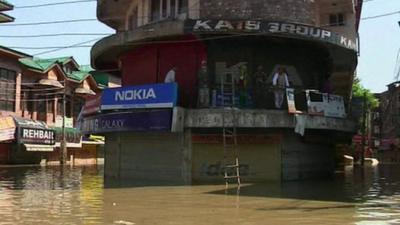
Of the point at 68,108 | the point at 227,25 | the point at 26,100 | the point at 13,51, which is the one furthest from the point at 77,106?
the point at 227,25

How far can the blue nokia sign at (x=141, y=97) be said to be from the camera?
67.6 feet

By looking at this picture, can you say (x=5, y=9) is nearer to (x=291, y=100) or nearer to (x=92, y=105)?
(x=92, y=105)

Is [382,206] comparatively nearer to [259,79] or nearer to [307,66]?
[259,79]

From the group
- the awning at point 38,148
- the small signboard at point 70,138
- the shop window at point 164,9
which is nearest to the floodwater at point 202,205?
the shop window at point 164,9

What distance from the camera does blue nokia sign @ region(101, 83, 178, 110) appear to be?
20609 mm

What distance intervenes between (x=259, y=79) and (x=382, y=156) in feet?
181

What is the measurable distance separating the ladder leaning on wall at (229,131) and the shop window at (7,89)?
25944 mm

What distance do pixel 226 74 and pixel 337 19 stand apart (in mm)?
10158

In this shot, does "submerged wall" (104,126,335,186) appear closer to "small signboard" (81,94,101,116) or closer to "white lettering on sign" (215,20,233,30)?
"small signboard" (81,94,101,116)

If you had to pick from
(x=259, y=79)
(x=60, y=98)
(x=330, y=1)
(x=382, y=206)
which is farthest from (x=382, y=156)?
(x=382, y=206)

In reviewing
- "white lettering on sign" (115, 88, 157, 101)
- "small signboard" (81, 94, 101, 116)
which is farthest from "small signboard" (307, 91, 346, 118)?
"small signboard" (81, 94, 101, 116)

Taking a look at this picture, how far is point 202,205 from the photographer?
14.2 m

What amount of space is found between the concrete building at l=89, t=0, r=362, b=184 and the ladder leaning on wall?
23cm

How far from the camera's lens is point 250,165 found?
2178 cm
